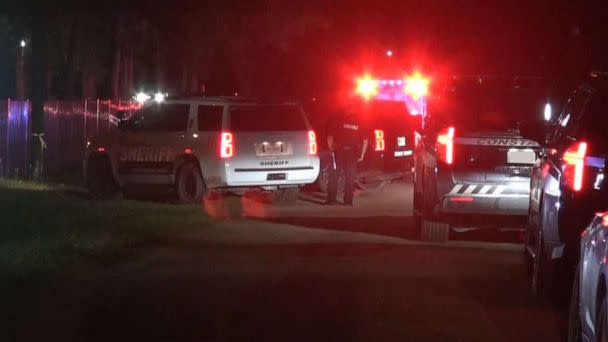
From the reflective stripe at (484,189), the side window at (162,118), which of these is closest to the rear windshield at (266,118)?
the side window at (162,118)

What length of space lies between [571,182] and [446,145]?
4.67 metres

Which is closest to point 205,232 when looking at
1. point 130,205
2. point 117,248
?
point 117,248

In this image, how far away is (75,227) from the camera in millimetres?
16375

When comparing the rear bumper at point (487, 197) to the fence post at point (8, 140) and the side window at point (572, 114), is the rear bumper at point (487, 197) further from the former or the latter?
the fence post at point (8, 140)

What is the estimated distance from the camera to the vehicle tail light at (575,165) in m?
9.70

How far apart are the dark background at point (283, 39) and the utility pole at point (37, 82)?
193 mm

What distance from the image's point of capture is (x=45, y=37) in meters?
36.3

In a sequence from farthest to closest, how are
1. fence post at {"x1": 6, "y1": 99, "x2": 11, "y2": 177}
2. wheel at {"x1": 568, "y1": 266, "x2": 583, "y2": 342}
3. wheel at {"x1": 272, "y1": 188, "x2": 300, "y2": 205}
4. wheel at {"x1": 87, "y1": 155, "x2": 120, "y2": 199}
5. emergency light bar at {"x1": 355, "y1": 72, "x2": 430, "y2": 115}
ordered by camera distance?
fence post at {"x1": 6, "y1": 99, "x2": 11, "y2": 177} → emergency light bar at {"x1": 355, "y1": 72, "x2": 430, "y2": 115} → wheel at {"x1": 87, "y1": 155, "x2": 120, "y2": 199} → wheel at {"x1": 272, "y1": 188, "x2": 300, "y2": 205} → wheel at {"x1": 568, "y1": 266, "x2": 583, "y2": 342}

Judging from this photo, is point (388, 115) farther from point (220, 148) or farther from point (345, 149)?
point (220, 148)

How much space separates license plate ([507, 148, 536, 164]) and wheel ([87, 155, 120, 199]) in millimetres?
9737

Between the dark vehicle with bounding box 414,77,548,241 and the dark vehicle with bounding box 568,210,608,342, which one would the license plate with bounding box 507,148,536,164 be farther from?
the dark vehicle with bounding box 568,210,608,342

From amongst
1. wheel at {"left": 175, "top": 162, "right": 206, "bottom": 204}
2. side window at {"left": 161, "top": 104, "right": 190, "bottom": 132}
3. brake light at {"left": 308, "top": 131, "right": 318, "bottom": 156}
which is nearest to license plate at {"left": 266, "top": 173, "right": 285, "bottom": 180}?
brake light at {"left": 308, "top": 131, "right": 318, "bottom": 156}

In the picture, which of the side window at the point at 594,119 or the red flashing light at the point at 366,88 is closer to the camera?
the side window at the point at 594,119

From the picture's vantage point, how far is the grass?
1352 centimetres
